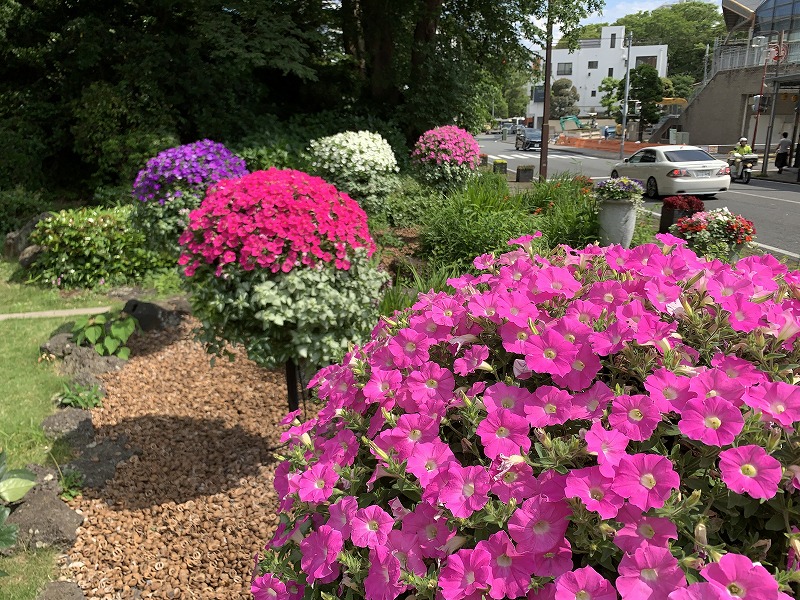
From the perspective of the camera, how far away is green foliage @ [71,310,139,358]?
519 centimetres

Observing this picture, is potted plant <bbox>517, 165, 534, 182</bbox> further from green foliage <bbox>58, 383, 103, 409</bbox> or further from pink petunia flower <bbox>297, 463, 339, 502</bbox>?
pink petunia flower <bbox>297, 463, 339, 502</bbox>

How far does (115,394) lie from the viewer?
15.3ft

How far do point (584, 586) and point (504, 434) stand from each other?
29 centimetres

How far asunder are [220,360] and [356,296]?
2.21m

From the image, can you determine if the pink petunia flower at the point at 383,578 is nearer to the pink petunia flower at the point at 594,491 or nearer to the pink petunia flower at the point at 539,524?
the pink petunia flower at the point at 539,524

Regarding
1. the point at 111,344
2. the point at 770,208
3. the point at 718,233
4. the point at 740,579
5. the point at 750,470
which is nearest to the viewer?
the point at 740,579

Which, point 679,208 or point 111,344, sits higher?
point 679,208

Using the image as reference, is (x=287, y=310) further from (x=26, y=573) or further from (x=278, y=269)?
(x=26, y=573)

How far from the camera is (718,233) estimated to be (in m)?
7.77

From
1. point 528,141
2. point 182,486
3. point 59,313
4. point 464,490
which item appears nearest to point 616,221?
point 182,486

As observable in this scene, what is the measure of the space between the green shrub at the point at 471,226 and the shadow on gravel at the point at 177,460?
366 centimetres

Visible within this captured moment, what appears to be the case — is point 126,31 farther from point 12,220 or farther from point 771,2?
point 771,2

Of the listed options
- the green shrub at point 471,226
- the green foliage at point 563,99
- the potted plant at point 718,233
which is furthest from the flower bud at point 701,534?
Answer: the green foliage at point 563,99

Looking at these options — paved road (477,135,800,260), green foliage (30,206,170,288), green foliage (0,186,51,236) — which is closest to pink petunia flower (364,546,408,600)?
green foliage (30,206,170,288)
